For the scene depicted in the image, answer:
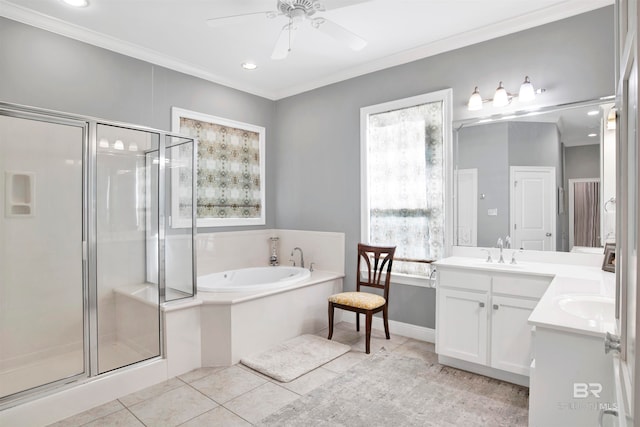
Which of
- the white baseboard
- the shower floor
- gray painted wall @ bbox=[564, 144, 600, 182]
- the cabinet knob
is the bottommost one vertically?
the white baseboard

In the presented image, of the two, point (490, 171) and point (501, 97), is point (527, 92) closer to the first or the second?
point (501, 97)

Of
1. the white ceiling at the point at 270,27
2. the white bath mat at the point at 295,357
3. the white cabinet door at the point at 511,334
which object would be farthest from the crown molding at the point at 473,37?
the white bath mat at the point at 295,357

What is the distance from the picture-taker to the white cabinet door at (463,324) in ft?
9.07

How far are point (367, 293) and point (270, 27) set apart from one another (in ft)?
9.08

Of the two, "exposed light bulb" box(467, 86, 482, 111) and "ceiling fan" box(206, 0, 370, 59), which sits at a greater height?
"ceiling fan" box(206, 0, 370, 59)

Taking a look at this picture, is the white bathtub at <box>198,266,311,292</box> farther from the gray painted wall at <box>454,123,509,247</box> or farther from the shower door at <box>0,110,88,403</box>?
the gray painted wall at <box>454,123,509,247</box>

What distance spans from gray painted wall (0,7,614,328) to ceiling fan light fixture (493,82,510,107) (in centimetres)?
11

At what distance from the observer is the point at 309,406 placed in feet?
8.00

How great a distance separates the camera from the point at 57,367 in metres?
2.56

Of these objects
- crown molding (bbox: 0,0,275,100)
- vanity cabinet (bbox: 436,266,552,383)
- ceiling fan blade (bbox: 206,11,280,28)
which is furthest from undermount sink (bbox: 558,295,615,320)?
crown molding (bbox: 0,0,275,100)

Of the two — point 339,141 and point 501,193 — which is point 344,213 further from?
point 501,193

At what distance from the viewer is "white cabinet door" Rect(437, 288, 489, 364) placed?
9.07 ft

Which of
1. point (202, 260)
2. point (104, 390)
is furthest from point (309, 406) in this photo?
point (202, 260)

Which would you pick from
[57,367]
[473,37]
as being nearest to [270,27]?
[473,37]
